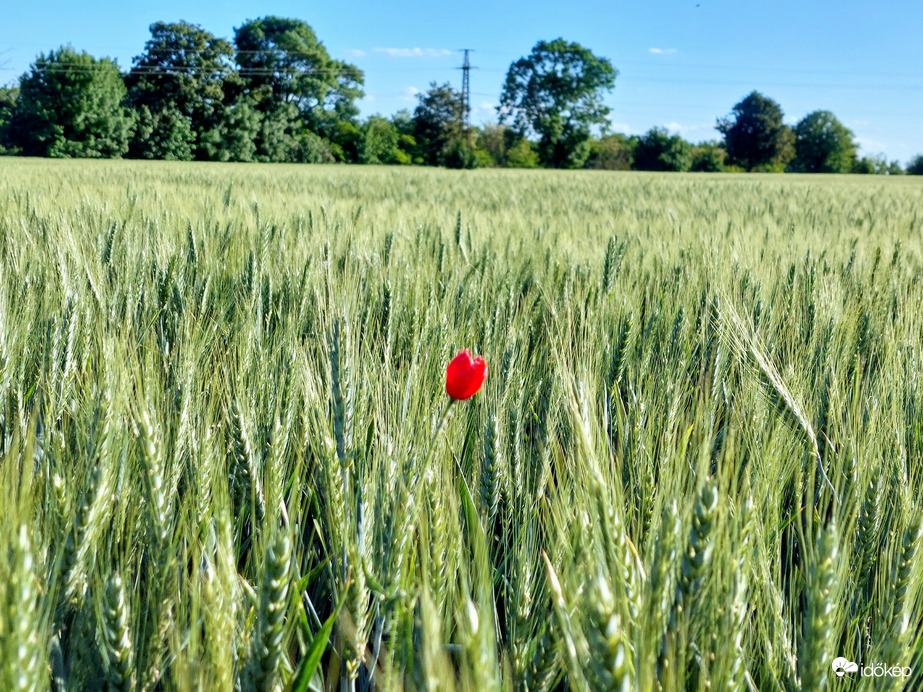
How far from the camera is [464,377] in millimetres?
957

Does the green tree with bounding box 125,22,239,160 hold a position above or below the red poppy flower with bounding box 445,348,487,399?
above

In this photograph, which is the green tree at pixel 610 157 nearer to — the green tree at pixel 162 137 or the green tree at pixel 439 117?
the green tree at pixel 439 117

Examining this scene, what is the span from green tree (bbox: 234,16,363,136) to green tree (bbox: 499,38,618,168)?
14737mm

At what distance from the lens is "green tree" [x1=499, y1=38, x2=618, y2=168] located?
5425 centimetres

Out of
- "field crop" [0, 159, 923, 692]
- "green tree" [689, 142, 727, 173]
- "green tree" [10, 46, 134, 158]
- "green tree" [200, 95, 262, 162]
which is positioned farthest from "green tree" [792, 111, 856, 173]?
"field crop" [0, 159, 923, 692]

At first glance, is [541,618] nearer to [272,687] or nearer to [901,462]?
[272,687]

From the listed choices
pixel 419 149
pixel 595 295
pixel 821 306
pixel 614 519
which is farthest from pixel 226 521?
pixel 419 149

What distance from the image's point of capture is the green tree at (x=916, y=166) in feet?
160

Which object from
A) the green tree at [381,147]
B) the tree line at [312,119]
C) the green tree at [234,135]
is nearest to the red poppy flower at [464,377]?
the tree line at [312,119]

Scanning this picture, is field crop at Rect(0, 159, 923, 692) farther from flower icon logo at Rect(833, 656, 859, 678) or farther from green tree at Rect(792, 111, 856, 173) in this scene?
green tree at Rect(792, 111, 856, 173)

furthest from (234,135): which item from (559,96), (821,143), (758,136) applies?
(821,143)

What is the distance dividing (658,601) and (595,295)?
149cm

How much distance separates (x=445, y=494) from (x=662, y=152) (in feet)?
180

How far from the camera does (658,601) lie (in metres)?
0.62
